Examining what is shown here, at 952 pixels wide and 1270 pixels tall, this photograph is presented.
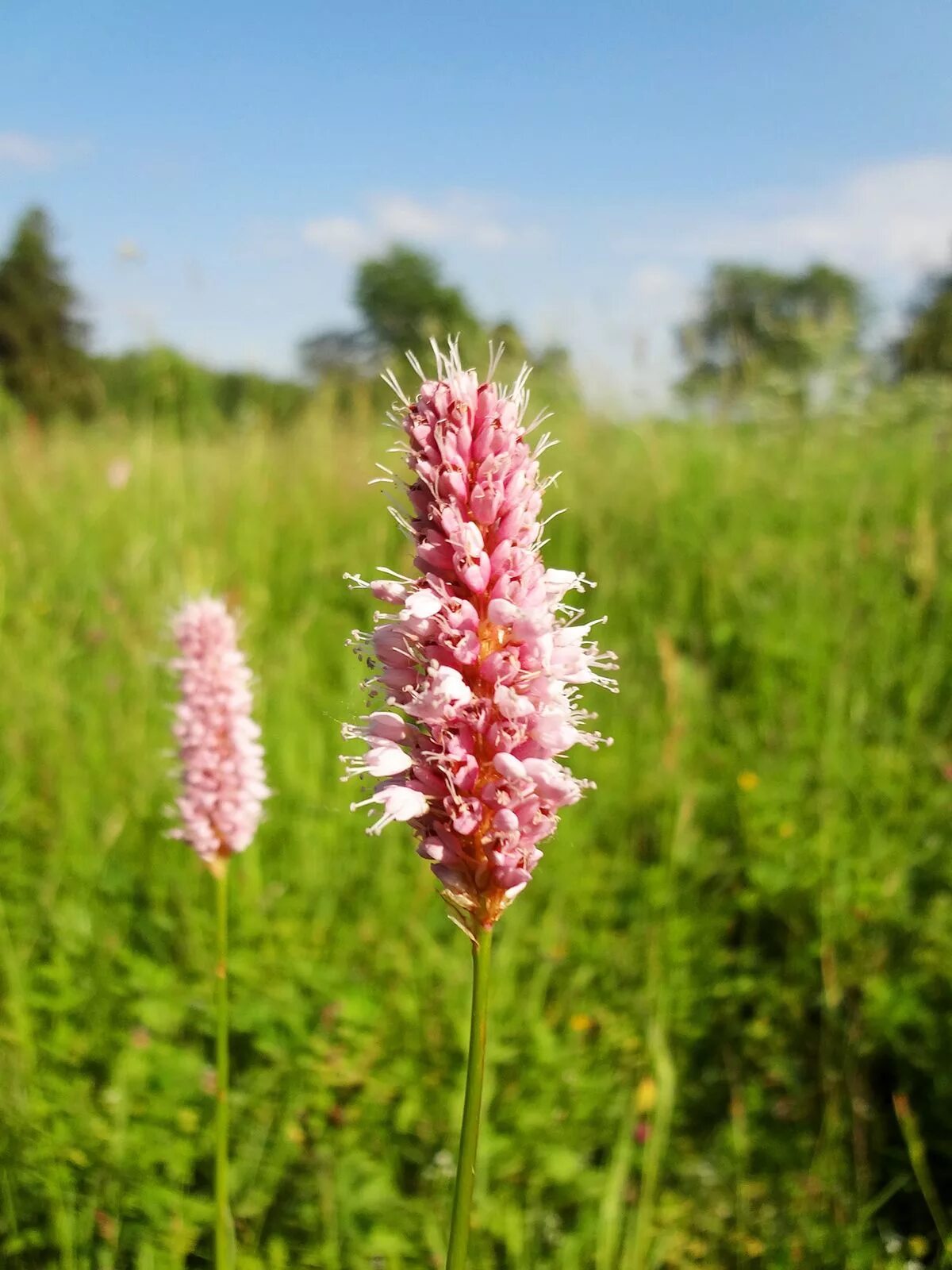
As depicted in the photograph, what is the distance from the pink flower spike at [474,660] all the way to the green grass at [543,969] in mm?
1203

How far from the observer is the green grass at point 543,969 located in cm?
205

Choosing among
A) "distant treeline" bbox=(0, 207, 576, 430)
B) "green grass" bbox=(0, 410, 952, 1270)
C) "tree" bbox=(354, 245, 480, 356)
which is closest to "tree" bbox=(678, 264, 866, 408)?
"distant treeline" bbox=(0, 207, 576, 430)

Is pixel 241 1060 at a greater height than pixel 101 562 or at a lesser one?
lesser

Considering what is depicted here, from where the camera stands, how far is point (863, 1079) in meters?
2.50

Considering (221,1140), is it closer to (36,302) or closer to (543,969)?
(543,969)

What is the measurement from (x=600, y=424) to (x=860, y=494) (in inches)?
97.7

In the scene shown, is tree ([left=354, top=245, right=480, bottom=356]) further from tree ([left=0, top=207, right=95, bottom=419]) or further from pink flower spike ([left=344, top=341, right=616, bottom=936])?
pink flower spike ([left=344, top=341, right=616, bottom=936])

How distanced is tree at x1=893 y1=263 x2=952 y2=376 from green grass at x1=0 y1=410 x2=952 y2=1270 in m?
2.13

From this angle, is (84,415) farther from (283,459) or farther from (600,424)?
(600,424)

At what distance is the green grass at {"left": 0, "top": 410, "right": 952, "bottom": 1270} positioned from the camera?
80.7 inches

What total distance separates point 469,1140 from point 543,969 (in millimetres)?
1783

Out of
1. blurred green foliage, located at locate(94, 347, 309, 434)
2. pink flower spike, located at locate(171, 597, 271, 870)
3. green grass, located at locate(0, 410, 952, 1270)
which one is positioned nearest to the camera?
pink flower spike, located at locate(171, 597, 271, 870)

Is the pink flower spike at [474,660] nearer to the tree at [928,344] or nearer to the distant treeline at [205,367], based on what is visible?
the distant treeline at [205,367]

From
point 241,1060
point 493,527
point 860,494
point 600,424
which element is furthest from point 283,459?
point 493,527
